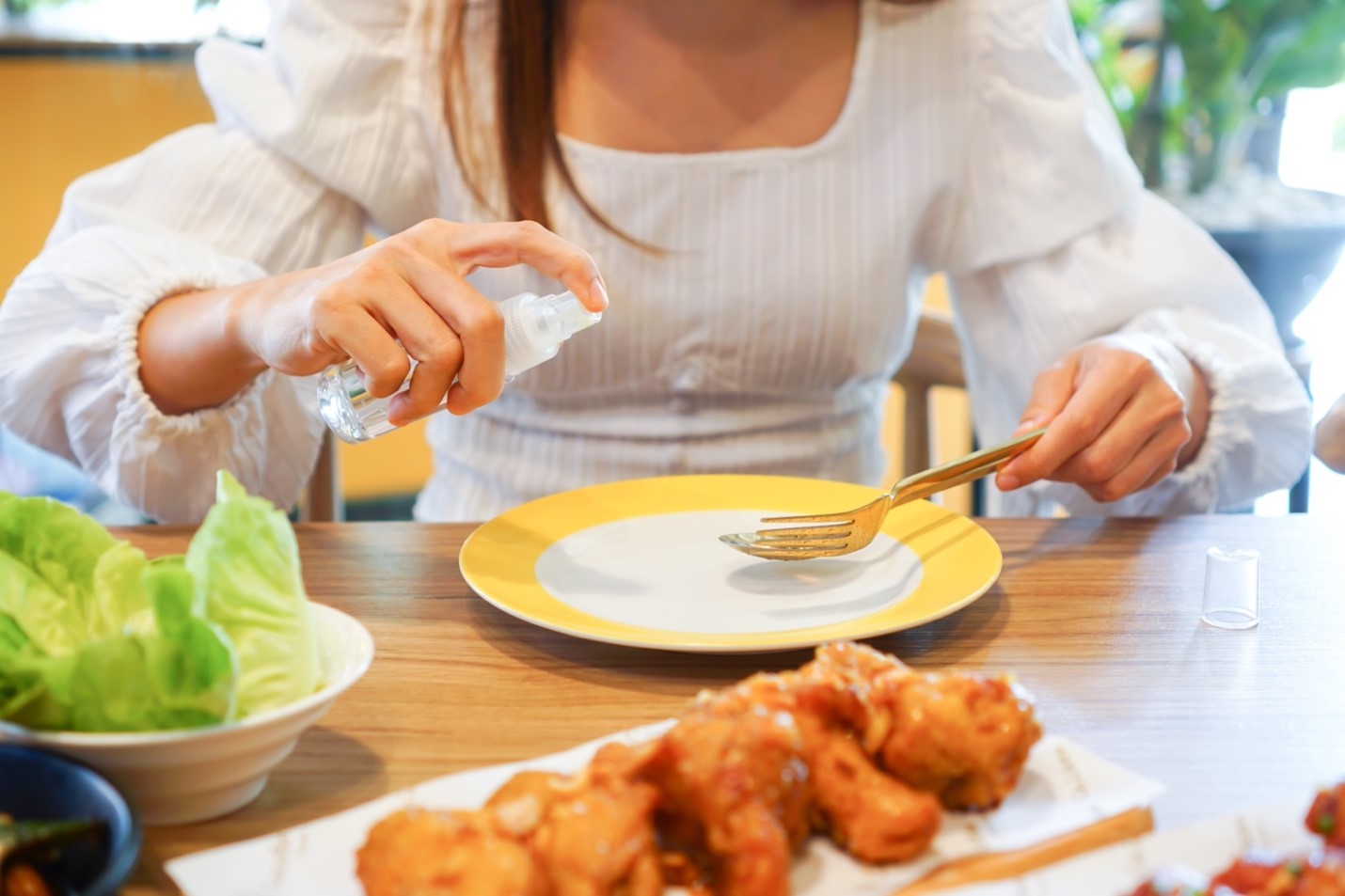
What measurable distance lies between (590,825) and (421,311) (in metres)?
0.40

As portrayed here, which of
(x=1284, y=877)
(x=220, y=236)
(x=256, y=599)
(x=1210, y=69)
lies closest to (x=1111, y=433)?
(x=1284, y=877)

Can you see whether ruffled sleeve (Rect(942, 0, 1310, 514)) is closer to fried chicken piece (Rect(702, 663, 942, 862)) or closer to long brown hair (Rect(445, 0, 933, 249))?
long brown hair (Rect(445, 0, 933, 249))

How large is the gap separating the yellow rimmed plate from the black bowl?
29 cm

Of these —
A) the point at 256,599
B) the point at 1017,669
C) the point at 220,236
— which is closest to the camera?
the point at 256,599

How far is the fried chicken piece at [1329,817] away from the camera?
0.49 meters

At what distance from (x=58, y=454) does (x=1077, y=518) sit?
88 cm

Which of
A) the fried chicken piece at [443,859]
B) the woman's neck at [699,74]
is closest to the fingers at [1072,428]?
the woman's neck at [699,74]

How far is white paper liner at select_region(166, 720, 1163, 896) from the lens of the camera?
50cm

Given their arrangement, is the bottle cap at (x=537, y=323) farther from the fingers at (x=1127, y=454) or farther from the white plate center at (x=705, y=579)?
the fingers at (x=1127, y=454)

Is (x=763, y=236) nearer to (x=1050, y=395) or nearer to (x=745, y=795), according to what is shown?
(x=1050, y=395)

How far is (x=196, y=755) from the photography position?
52 centimetres

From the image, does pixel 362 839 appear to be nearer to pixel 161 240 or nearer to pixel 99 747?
pixel 99 747

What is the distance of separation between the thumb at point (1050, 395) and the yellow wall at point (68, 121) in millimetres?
1845

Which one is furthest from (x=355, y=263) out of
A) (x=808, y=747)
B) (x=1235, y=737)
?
(x=1235, y=737)
